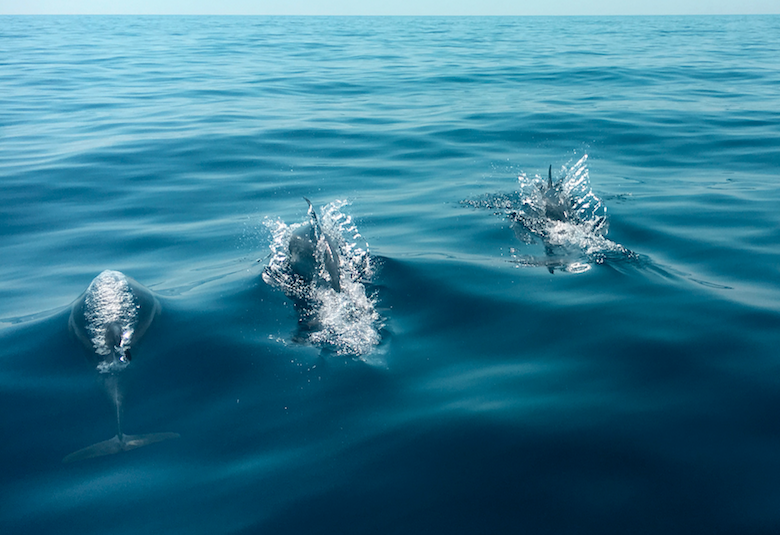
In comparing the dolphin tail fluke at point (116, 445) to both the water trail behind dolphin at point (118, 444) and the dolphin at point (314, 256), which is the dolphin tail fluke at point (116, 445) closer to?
the water trail behind dolphin at point (118, 444)

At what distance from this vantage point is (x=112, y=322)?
5332 mm

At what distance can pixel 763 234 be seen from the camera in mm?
7605

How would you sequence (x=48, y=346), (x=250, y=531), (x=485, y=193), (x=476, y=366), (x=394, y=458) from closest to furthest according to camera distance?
(x=250, y=531)
(x=394, y=458)
(x=476, y=366)
(x=48, y=346)
(x=485, y=193)

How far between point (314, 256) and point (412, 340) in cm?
178

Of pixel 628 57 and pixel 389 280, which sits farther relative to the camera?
pixel 628 57

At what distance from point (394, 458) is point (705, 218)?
6.47 metres

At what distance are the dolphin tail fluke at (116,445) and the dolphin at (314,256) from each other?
2.45 meters

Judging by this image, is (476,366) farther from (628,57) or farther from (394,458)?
(628,57)


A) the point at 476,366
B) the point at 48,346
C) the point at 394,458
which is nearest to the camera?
the point at 394,458

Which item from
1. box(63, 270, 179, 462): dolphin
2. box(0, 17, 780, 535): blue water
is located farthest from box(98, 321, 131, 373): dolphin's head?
box(0, 17, 780, 535): blue water

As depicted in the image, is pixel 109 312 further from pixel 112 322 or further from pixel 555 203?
pixel 555 203

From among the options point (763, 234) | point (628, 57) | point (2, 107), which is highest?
point (628, 57)

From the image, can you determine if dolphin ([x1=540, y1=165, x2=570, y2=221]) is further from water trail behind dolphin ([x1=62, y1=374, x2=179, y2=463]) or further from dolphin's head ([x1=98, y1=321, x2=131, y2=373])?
water trail behind dolphin ([x1=62, y1=374, x2=179, y2=463])

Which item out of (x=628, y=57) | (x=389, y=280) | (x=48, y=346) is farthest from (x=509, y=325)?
(x=628, y=57)
